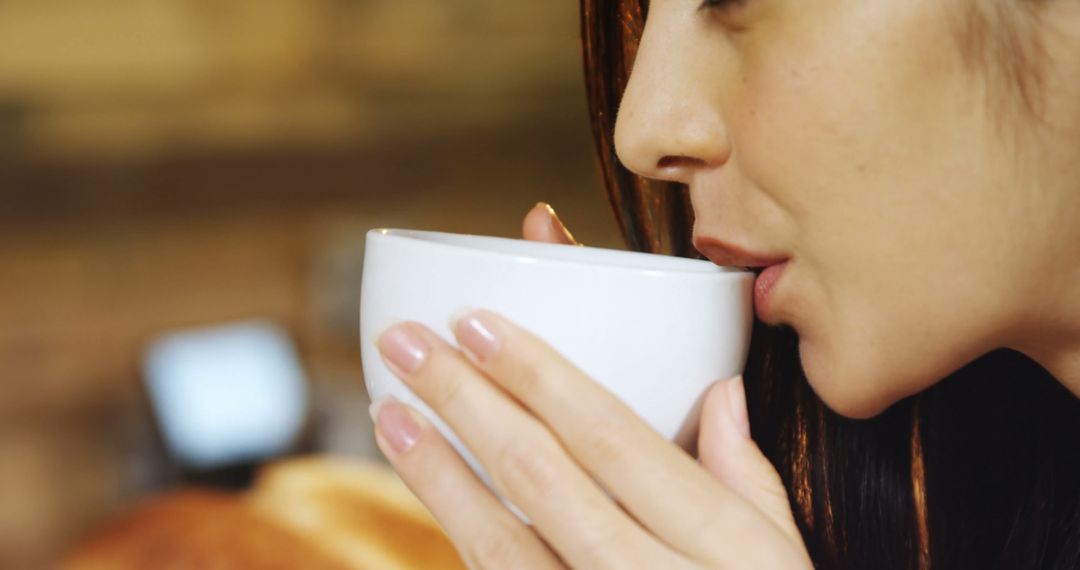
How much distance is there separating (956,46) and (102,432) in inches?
73.2

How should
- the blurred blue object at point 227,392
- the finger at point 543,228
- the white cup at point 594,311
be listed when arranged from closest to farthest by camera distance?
the white cup at point 594,311 → the finger at point 543,228 → the blurred blue object at point 227,392

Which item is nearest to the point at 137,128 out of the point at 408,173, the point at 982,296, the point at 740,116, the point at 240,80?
the point at 240,80

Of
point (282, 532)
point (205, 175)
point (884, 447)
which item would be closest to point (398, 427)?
point (282, 532)

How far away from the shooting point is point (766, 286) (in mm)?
788

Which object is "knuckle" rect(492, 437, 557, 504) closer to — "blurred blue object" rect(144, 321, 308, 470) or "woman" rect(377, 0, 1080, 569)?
"woman" rect(377, 0, 1080, 569)

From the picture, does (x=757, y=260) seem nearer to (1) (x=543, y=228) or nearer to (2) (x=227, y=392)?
(1) (x=543, y=228)

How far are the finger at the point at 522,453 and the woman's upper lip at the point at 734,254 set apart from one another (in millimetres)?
210

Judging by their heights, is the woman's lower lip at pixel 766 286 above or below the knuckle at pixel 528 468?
above

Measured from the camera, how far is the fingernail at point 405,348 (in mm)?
658

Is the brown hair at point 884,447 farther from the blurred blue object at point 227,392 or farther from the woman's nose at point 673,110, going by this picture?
the blurred blue object at point 227,392

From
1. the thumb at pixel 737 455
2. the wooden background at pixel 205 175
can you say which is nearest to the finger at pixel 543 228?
the thumb at pixel 737 455

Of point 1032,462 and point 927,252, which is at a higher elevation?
point 927,252

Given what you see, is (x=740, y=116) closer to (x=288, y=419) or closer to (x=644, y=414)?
(x=644, y=414)

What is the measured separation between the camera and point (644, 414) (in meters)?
0.67
